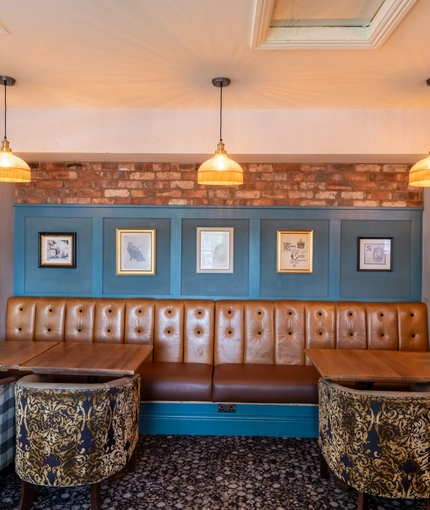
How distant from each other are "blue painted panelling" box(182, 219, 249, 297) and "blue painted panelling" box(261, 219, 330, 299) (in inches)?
7.7

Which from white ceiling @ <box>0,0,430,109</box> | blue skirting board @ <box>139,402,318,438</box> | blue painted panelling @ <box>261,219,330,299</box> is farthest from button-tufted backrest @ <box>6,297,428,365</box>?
white ceiling @ <box>0,0,430,109</box>

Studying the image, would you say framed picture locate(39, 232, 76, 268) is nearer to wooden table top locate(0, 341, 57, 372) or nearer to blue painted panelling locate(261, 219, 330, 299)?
wooden table top locate(0, 341, 57, 372)

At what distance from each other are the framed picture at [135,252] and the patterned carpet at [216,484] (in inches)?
63.6

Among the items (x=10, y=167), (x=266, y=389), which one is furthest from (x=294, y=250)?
(x=10, y=167)

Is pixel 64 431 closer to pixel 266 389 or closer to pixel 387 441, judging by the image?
pixel 266 389

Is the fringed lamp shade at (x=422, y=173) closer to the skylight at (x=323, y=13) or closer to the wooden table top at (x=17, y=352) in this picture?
the skylight at (x=323, y=13)

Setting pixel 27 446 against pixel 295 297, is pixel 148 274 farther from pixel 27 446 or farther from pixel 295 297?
pixel 27 446

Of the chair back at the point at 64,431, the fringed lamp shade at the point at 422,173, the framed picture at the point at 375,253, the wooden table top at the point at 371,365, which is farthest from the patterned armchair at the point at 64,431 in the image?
the framed picture at the point at 375,253

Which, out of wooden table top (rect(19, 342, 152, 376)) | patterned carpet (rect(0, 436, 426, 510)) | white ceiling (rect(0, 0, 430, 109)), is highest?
white ceiling (rect(0, 0, 430, 109))

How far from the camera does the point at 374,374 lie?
7.71 feet

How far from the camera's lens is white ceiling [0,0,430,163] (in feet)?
6.19

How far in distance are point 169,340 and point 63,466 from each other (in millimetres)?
1557

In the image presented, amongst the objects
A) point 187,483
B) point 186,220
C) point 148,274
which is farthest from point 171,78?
point 187,483

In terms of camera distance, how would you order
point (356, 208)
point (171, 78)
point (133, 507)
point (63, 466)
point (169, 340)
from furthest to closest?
1. point (356, 208)
2. point (169, 340)
3. point (171, 78)
4. point (133, 507)
5. point (63, 466)
